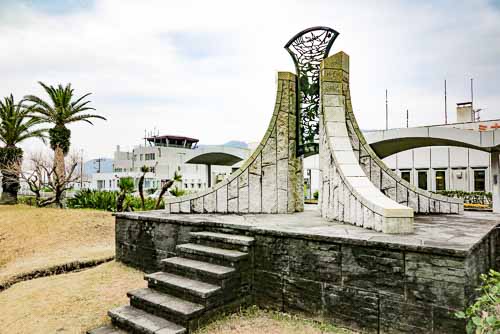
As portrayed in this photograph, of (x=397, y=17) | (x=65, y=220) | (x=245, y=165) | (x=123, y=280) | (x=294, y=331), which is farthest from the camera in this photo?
(x=65, y=220)

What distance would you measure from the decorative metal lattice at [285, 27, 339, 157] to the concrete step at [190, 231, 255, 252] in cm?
272

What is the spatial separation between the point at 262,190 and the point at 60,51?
26.7 ft

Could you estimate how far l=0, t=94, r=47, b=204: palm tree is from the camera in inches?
679

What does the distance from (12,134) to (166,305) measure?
58.0 feet

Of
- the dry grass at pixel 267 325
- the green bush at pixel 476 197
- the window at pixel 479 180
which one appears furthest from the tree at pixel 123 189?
the window at pixel 479 180

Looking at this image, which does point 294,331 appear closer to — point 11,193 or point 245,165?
point 245,165

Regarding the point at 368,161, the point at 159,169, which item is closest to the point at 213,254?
the point at 368,161

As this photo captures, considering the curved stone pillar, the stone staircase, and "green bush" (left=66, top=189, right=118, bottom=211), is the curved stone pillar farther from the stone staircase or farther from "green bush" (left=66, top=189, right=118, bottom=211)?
"green bush" (left=66, top=189, right=118, bottom=211)

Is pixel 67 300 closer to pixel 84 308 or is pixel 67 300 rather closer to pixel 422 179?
pixel 84 308

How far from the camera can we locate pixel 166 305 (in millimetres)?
3820

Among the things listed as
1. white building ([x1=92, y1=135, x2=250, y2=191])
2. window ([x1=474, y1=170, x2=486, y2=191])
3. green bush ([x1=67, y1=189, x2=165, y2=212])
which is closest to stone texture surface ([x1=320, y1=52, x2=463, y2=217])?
green bush ([x1=67, y1=189, x2=165, y2=212])

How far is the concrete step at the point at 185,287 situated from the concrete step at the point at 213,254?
0.35 metres

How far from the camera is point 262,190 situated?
6492 millimetres

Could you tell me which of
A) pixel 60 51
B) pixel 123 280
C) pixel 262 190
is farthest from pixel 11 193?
pixel 262 190
